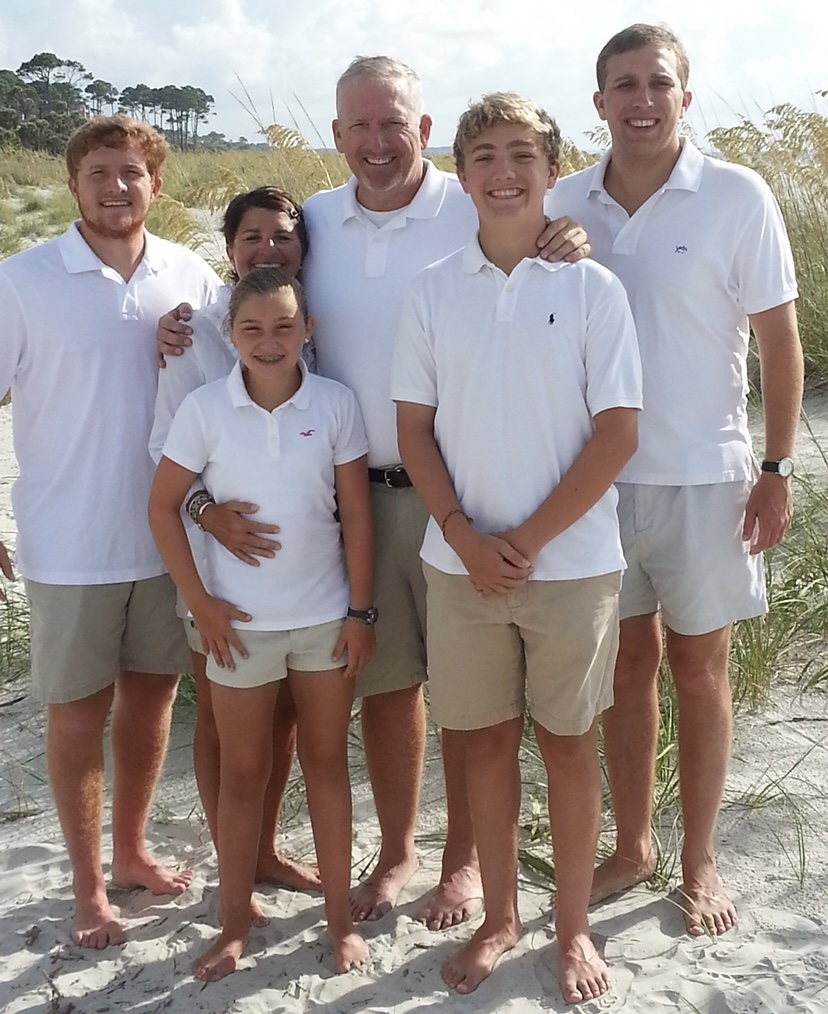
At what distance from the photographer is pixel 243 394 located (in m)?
2.86

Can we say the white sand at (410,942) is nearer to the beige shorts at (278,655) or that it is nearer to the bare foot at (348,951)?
the bare foot at (348,951)

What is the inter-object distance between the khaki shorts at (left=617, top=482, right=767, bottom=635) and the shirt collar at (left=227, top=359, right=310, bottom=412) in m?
0.93

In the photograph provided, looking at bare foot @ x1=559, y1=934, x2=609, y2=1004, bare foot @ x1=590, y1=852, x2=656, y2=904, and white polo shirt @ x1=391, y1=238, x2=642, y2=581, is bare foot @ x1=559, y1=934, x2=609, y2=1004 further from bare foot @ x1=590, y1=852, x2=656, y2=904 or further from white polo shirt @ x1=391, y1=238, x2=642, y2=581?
white polo shirt @ x1=391, y1=238, x2=642, y2=581

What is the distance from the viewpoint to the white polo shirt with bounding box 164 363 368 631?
2859 mm

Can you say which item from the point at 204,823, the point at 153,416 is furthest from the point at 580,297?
the point at 204,823

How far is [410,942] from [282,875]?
505 mm

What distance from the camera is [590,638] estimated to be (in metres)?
2.73

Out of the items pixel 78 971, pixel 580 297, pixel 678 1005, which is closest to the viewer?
pixel 580 297

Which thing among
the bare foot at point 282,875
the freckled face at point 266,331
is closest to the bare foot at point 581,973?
the bare foot at point 282,875

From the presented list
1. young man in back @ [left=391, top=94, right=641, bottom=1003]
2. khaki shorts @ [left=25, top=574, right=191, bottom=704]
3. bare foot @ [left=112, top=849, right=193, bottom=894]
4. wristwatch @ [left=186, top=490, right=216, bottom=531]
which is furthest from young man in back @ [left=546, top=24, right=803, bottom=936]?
→ bare foot @ [left=112, top=849, right=193, bottom=894]

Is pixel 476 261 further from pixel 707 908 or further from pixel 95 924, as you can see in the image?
pixel 95 924

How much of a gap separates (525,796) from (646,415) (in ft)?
5.23

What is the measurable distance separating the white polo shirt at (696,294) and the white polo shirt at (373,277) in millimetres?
487

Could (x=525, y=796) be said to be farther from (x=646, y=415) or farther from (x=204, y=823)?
(x=646, y=415)
